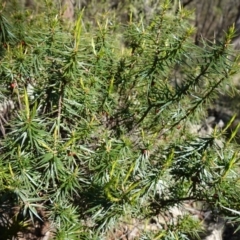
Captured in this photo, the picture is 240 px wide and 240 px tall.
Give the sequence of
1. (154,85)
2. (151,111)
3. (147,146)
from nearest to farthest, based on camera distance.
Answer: (147,146) → (154,85) → (151,111)

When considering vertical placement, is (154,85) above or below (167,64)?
below

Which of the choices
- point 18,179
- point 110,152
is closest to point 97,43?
point 110,152

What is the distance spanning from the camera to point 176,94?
8.20 feet

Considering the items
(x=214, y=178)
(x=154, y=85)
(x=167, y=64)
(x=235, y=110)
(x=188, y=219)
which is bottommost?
(x=235, y=110)

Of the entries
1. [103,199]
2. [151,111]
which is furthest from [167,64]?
[103,199]

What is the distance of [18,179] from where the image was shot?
2.23m

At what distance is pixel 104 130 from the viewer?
2705mm

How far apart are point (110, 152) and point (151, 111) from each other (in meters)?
0.59

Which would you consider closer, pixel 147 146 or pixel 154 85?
pixel 147 146

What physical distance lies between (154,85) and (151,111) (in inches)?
9.7

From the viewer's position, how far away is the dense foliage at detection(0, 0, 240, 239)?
2229 mm

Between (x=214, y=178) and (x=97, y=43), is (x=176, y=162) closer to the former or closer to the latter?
(x=214, y=178)

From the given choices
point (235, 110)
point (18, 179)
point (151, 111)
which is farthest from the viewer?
point (235, 110)

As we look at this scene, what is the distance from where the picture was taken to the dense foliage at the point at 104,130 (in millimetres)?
2229
